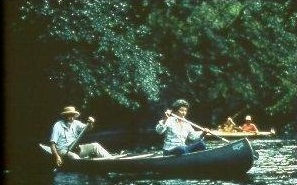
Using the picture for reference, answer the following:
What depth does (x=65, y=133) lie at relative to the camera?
12367mm

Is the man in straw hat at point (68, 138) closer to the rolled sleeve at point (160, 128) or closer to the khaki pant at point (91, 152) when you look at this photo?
the khaki pant at point (91, 152)

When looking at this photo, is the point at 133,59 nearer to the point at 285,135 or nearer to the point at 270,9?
the point at 285,135

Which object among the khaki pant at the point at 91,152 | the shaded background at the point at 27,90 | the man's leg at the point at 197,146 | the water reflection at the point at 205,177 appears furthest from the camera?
the shaded background at the point at 27,90

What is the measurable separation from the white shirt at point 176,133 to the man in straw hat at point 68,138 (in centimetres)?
182

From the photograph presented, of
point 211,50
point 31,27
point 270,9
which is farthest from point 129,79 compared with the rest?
point 270,9

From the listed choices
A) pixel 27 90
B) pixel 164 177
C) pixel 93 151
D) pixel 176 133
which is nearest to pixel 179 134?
pixel 176 133

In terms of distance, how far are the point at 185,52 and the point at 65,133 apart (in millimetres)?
14967

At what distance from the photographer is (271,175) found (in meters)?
11.2

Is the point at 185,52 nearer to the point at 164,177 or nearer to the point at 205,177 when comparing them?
the point at 164,177

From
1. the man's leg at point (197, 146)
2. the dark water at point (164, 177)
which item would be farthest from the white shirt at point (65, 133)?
the man's leg at point (197, 146)

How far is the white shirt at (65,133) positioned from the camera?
483 inches

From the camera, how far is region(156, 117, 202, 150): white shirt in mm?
11242

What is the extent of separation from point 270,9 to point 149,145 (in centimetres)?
1221

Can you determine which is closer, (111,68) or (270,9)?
(111,68)
